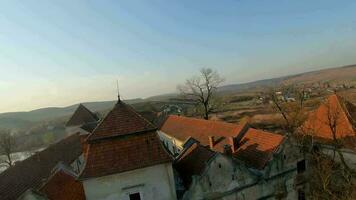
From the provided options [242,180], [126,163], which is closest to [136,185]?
[126,163]

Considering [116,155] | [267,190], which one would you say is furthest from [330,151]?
[116,155]

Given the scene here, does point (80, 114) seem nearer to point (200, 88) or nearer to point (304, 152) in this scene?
point (200, 88)

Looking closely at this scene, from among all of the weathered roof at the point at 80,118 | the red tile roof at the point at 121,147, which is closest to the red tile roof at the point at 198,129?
the weathered roof at the point at 80,118

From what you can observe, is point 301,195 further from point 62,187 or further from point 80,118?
point 80,118

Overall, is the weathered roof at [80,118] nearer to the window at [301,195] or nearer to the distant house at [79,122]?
the distant house at [79,122]

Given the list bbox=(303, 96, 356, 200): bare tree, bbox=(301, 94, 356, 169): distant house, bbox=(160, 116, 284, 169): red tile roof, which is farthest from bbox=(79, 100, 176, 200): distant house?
bbox=(301, 94, 356, 169): distant house
